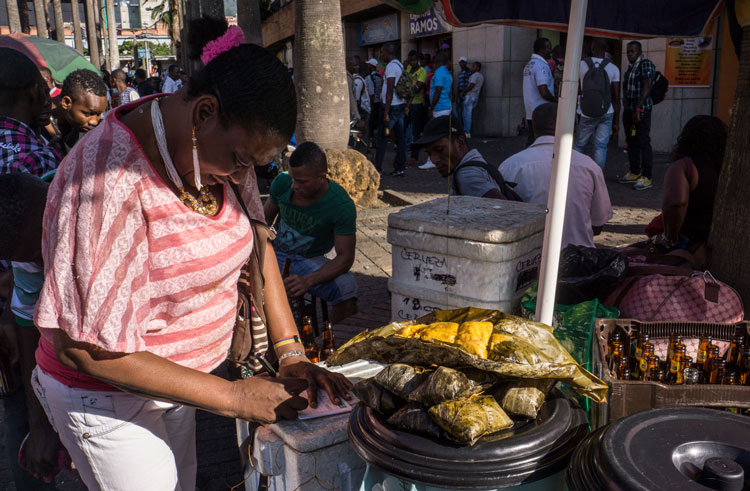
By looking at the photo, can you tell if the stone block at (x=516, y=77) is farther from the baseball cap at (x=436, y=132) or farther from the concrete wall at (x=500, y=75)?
the baseball cap at (x=436, y=132)

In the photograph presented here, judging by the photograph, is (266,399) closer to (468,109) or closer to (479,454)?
(479,454)

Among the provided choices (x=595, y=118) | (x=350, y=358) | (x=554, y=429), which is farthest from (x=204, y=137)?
(x=595, y=118)

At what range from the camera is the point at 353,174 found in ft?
28.2

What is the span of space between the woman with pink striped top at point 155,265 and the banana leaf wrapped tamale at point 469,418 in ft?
1.56

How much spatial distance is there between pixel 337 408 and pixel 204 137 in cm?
91

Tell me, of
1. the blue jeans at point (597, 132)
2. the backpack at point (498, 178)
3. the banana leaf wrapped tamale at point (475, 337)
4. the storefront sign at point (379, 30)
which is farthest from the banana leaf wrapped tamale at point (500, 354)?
the storefront sign at point (379, 30)

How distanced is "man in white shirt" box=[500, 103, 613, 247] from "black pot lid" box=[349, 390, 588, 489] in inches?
90.8

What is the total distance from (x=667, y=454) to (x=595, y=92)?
8349mm

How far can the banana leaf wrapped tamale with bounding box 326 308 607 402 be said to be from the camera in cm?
172

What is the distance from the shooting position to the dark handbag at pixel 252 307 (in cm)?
216

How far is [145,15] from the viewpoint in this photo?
8419 cm

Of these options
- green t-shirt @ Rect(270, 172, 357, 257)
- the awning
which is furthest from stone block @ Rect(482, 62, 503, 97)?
the awning

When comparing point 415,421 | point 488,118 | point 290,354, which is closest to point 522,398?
point 415,421

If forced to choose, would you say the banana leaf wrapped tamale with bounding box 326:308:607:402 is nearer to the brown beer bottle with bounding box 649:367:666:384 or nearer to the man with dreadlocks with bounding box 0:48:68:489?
the brown beer bottle with bounding box 649:367:666:384
